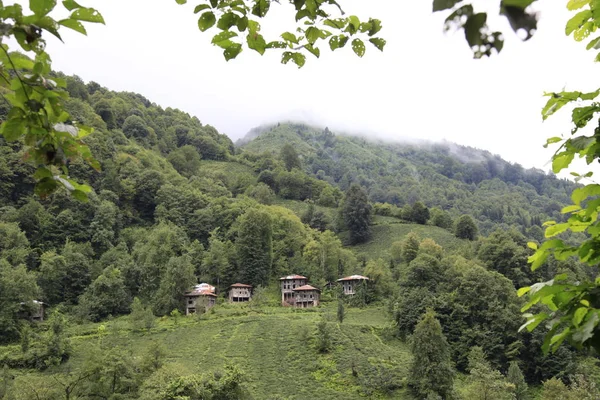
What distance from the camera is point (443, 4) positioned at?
3.88ft

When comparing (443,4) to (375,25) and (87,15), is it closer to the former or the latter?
(87,15)

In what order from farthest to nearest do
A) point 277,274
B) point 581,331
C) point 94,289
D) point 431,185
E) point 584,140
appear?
point 431,185, point 277,274, point 94,289, point 584,140, point 581,331

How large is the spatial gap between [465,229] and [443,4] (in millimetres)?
60049

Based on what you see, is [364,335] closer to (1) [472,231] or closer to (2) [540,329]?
(2) [540,329]

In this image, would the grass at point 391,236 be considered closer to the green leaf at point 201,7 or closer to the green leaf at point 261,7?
the green leaf at point 261,7

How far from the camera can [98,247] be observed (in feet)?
149

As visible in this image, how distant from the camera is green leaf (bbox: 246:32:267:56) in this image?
2.67 metres

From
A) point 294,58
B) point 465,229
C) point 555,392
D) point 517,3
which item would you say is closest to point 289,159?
point 465,229

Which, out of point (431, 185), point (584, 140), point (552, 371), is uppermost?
point (431, 185)

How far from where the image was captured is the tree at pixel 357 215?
60656 millimetres

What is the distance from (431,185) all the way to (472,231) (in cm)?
8549

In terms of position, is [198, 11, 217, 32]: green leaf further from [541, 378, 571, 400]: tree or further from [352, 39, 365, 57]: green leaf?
[541, 378, 571, 400]: tree

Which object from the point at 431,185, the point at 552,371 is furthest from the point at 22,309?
the point at 431,185

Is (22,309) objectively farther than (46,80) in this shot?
Yes
